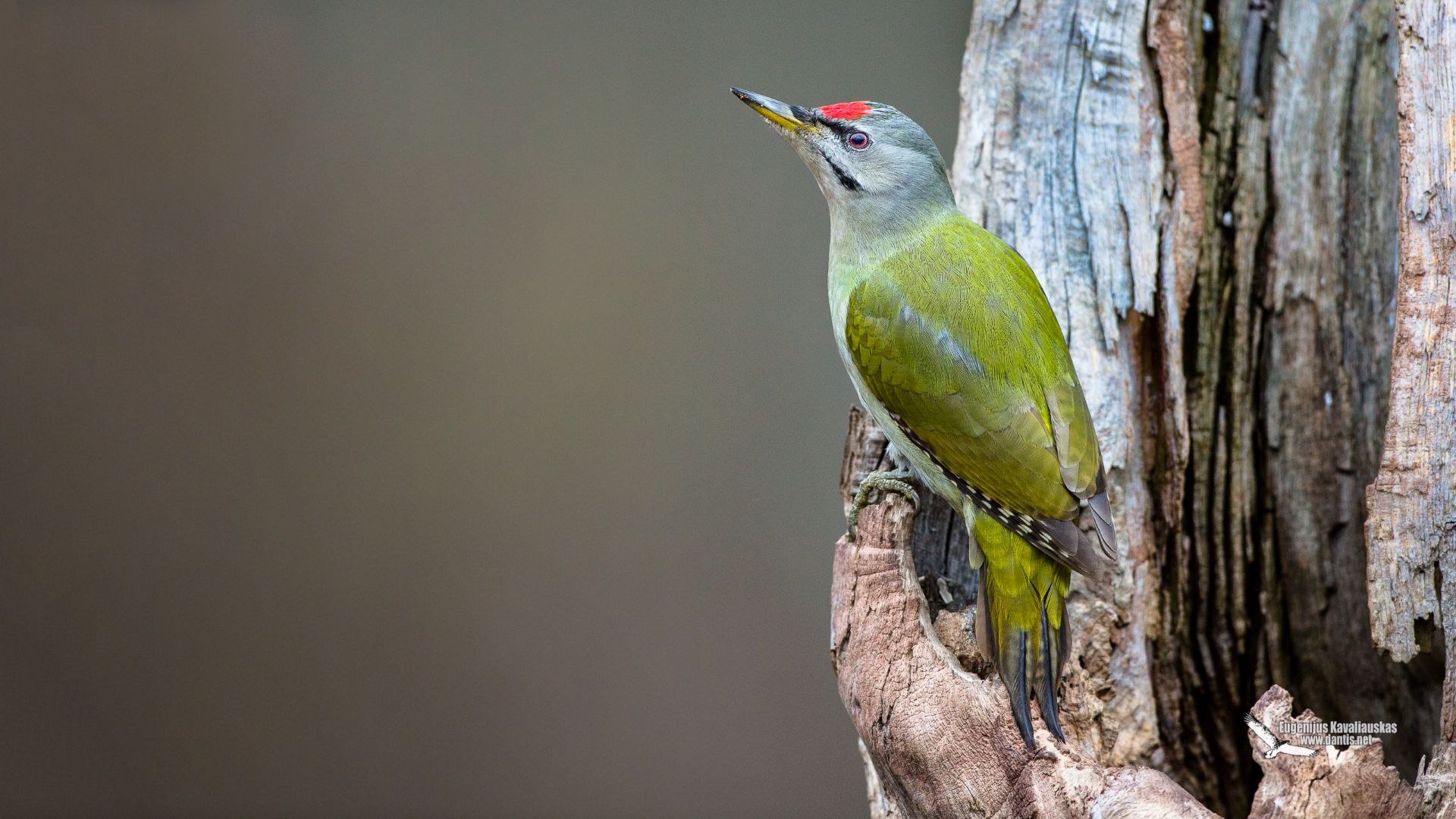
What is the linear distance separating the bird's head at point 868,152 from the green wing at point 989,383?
205 millimetres

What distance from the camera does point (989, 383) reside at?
7.18ft

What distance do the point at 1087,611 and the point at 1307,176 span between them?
1127 millimetres

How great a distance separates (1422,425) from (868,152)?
1.24 metres

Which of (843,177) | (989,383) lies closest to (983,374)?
(989,383)

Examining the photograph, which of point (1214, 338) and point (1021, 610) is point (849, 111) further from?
point (1021, 610)

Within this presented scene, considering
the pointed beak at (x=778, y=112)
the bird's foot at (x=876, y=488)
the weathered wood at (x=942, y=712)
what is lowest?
the weathered wood at (x=942, y=712)

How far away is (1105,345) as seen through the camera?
2.42m

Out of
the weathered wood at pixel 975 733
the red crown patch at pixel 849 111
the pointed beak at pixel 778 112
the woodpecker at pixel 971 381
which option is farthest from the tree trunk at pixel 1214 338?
the pointed beak at pixel 778 112

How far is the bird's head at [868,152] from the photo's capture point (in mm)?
2492

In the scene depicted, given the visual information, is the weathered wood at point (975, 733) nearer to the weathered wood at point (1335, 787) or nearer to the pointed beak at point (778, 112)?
the weathered wood at point (1335, 787)

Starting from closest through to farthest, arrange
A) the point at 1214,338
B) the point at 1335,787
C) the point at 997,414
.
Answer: the point at 1335,787 < the point at 997,414 < the point at 1214,338

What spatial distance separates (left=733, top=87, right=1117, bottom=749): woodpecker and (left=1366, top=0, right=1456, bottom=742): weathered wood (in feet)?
1.50

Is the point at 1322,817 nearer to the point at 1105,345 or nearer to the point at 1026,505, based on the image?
the point at 1026,505

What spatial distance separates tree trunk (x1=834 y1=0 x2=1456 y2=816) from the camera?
7.74 feet
